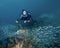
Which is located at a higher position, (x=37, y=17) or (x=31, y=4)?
(x=31, y=4)

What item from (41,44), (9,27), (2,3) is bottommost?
(41,44)

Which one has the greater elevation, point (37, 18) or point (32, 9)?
point (32, 9)

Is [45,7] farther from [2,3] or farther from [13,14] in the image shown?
[2,3]

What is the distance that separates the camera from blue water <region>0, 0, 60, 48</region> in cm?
243

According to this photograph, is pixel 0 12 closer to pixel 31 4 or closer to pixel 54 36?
pixel 31 4

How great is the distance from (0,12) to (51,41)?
871mm

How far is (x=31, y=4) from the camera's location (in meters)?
2.49

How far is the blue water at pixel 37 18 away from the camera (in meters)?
2.43

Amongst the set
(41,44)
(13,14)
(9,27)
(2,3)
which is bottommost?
(41,44)

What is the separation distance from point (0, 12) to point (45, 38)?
30.5 inches

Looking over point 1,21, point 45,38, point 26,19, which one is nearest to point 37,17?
point 26,19

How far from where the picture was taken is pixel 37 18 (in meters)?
2.47

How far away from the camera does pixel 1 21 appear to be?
2.52 metres

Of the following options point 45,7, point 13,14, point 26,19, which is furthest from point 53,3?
point 13,14
